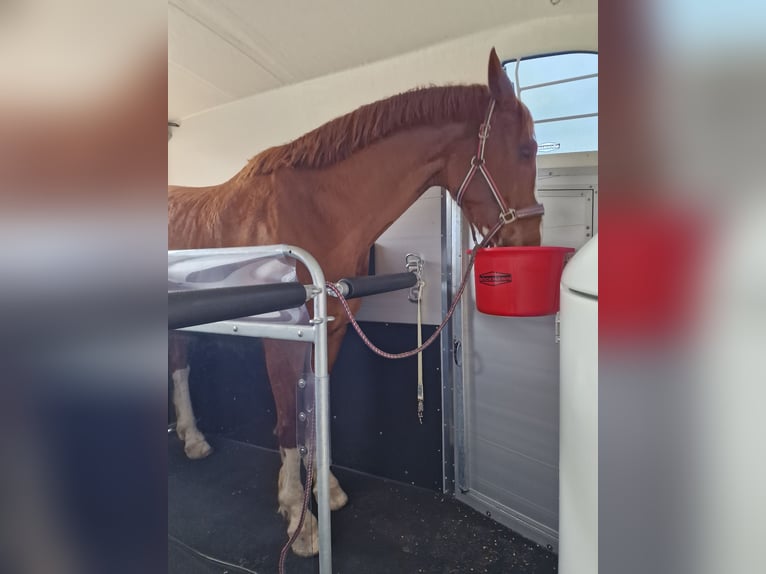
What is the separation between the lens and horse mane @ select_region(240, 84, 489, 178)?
3.69 feet

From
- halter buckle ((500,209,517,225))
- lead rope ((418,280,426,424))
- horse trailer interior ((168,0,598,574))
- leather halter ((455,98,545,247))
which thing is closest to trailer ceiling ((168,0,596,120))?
horse trailer interior ((168,0,598,574))

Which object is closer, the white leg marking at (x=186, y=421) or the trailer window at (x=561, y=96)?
the trailer window at (x=561, y=96)

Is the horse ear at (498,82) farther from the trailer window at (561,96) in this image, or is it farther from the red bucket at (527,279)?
the red bucket at (527,279)

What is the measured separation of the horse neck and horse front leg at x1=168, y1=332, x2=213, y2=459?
0.66 metres

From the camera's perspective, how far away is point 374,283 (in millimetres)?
1036

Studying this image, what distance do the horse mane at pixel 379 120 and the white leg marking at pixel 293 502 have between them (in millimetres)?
943

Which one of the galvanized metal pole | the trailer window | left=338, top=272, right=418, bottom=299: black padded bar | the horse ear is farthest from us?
the trailer window

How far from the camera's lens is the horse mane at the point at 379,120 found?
44.3 inches

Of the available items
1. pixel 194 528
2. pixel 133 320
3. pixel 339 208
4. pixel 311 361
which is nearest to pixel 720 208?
pixel 133 320

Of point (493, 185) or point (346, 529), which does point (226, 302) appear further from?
point (346, 529)

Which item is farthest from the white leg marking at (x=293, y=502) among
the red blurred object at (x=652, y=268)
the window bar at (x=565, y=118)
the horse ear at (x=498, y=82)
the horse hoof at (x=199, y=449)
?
the window bar at (x=565, y=118)

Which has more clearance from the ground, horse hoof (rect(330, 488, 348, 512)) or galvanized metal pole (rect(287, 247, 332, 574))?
galvanized metal pole (rect(287, 247, 332, 574))

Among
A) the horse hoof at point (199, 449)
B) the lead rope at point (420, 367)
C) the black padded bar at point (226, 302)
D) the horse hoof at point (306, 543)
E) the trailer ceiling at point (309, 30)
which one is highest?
the trailer ceiling at point (309, 30)

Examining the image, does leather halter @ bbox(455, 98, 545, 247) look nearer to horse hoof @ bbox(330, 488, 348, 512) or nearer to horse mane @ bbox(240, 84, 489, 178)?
horse mane @ bbox(240, 84, 489, 178)
